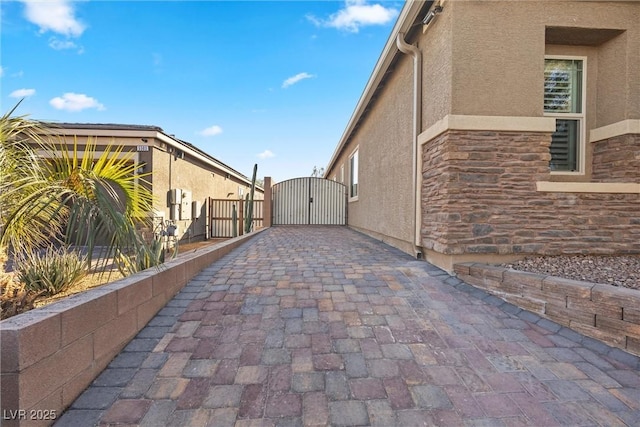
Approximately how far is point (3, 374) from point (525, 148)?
5.07 m

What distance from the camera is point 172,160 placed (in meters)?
9.55

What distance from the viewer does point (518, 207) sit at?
147 inches

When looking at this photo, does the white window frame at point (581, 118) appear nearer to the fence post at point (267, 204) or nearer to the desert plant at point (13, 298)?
the desert plant at point (13, 298)

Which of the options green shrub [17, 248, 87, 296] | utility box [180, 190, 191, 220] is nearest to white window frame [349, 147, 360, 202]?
utility box [180, 190, 191, 220]

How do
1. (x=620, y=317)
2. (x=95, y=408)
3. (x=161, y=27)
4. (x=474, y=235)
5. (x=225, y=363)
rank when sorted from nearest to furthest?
1. (x=95, y=408)
2. (x=225, y=363)
3. (x=620, y=317)
4. (x=474, y=235)
5. (x=161, y=27)

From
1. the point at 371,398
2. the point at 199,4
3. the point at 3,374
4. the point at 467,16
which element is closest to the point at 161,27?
the point at 199,4

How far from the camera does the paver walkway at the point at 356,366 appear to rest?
1.64 metres

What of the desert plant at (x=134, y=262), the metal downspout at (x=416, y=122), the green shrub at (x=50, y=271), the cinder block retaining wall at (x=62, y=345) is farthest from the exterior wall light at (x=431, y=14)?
the green shrub at (x=50, y=271)

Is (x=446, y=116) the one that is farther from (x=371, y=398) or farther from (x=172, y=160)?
(x=172, y=160)

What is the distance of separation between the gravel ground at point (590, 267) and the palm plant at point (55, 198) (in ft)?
13.6

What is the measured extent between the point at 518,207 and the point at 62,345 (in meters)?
4.62

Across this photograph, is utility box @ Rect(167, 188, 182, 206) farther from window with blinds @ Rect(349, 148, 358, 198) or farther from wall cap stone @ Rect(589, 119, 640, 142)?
wall cap stone @ Rect(589, 119, 640, 142)

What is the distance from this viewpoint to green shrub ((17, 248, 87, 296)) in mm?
3248

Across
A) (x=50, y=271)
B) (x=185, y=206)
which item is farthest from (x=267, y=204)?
(x=50, y=271)
